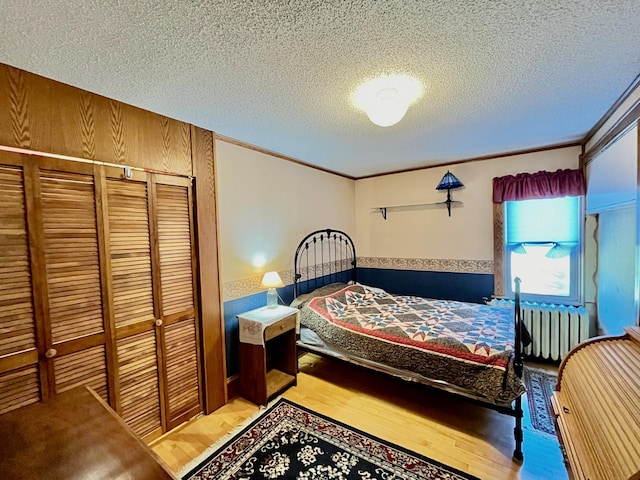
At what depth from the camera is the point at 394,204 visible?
13.8ft

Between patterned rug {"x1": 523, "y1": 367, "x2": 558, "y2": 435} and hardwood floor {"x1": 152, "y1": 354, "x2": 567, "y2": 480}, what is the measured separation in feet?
0.27

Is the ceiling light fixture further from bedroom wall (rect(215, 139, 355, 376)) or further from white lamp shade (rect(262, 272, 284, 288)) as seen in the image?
→ white lamp shade (rect(262, 272, 284, 288))

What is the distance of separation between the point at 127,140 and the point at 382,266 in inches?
140

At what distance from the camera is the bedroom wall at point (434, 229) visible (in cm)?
349

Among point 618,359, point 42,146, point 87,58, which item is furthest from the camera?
point 42,146

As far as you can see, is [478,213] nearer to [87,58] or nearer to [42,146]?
[87,58]

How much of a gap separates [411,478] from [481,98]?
2.55m

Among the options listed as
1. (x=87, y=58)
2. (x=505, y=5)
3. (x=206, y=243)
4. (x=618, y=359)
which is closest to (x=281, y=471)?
(x=206, y=243)

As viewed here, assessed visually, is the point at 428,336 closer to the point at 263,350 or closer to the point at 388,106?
the point at 263,350

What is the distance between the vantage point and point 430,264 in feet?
12.9

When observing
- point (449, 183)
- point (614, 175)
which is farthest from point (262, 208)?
point (614, 175)

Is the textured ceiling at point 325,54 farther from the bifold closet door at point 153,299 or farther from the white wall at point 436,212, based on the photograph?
the white wall at point 436,212

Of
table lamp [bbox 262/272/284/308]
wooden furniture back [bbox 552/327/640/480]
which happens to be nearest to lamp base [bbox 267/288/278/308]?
table lamp [bbox 262/272/284/308]

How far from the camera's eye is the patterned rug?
2181 millimetres
